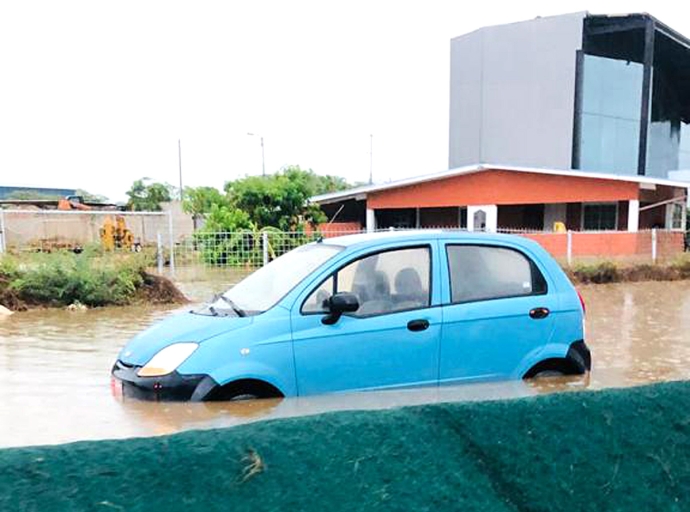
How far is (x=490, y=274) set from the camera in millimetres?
4438

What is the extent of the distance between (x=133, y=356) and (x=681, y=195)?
825 inches

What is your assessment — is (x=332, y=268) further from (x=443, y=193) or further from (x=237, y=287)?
(x=443, y=193)

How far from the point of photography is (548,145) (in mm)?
24594

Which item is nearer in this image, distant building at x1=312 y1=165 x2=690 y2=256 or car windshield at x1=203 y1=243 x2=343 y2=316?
car windshield at x1=203 y1=243 x2=343 y2=316

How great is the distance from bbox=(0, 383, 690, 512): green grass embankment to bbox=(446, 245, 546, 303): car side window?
87.3 inches

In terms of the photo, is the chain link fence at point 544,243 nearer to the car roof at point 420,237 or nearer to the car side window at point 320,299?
the car roof at point 420,237

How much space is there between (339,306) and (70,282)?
7.34 meters

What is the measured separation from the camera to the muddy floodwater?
3.60m

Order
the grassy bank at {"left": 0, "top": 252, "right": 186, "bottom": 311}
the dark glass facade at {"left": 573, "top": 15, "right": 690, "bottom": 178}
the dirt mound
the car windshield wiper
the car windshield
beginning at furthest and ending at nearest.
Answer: the dark glass facade at {"left": 573, "top": 15, "right": 690, "bottom": 178}
the dirt mound
the grassy bank at {"left": 0, "top": 252, "right": 186, "bottom": 311}
the car windshield
the car windshield wiper

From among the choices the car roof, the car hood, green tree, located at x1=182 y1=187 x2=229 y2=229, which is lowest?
the car hood

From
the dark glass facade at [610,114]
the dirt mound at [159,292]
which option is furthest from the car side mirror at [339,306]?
the dark glass facade at [610,114]

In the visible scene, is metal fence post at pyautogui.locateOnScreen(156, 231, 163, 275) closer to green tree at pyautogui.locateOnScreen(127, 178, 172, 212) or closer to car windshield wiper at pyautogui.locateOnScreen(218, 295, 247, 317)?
car windshield wiper at pyautogui.locateOnScreen(218, 295, 247, 317)

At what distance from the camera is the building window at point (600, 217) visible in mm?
20375

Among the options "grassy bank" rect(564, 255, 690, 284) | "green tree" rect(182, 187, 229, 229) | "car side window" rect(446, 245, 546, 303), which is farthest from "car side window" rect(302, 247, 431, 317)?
"green tree" rect(182, 187, 229, 229)
